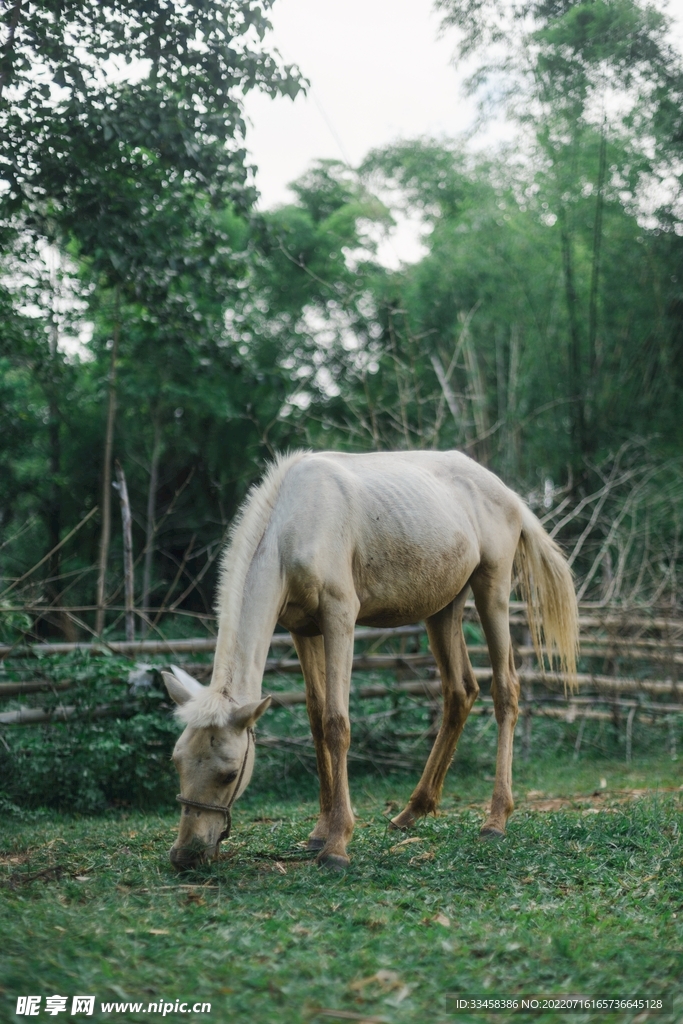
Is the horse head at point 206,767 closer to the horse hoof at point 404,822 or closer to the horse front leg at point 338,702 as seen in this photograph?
the horse front leg at point 338,702

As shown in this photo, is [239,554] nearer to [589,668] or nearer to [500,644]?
[500,644]

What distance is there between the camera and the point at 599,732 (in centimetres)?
768

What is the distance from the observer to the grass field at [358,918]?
214 cm

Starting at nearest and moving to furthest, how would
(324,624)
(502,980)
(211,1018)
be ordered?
(211,1018) → (502,980) → (324,624)

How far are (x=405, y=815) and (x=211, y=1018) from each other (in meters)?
2.43

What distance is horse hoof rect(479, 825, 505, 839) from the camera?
3.90m

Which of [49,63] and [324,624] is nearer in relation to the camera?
[324,624]

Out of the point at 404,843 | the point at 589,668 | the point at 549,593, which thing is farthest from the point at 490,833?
the point at 589,668

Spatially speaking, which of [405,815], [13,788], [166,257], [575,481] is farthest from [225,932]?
[575,481]

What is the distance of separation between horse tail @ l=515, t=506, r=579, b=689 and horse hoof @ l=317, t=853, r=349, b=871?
2.00 metres

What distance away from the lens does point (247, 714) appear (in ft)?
10.7

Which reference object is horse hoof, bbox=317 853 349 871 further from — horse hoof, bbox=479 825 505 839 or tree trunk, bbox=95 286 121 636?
tree trunk, bbox=95 286 121 636

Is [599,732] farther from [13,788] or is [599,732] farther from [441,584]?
[13,788]

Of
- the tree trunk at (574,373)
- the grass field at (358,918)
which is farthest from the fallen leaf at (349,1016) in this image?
the tree trunk at (574,373)
